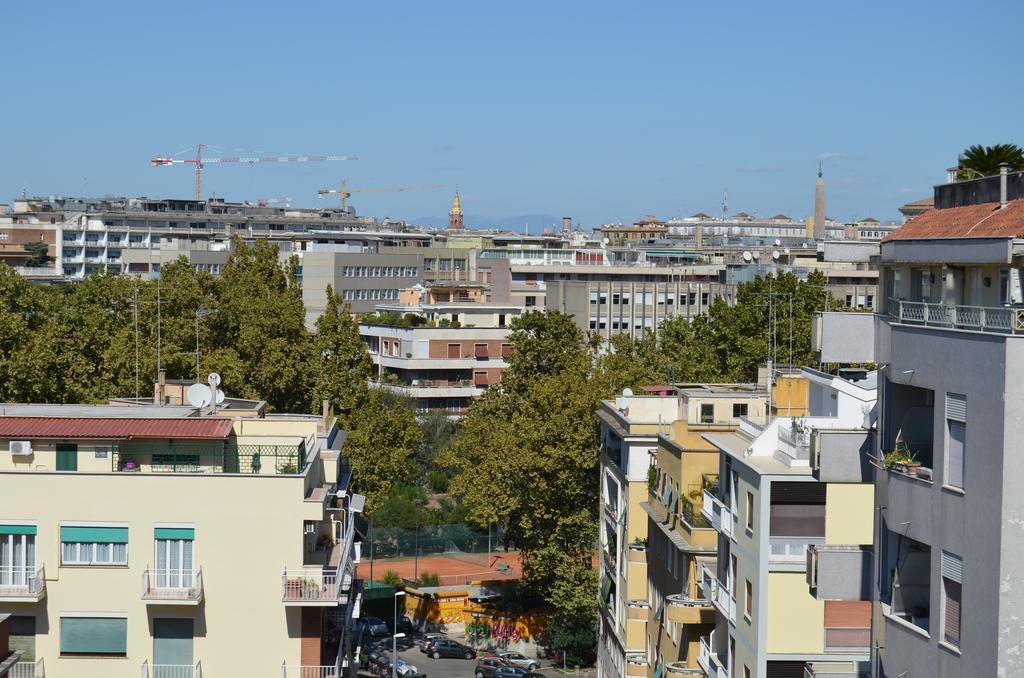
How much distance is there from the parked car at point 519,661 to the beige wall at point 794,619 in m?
26.6

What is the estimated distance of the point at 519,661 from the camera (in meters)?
50.2

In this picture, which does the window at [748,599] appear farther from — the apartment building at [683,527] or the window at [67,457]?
the window at [67,457]

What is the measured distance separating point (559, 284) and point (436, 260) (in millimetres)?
29135

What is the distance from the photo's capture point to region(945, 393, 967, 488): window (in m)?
13.0

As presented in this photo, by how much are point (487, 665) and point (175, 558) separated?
26205 mm

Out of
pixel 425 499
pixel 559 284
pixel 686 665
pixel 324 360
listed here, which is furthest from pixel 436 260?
pixel 686 665

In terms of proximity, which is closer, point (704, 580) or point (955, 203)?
point (955, 203)

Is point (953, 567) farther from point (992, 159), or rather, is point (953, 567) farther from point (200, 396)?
point (200, 396)

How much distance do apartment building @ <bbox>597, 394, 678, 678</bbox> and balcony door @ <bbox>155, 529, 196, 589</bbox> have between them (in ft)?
52.7

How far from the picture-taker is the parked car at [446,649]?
5138 cm

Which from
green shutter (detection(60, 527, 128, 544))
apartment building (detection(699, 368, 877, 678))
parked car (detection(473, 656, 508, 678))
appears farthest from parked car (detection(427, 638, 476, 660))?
green shutter (detection(60, 527, 128, 544))

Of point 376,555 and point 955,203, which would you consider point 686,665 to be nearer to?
point 955,203

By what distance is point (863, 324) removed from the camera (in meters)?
15.9

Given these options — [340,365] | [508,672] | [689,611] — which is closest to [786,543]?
[689,611]
